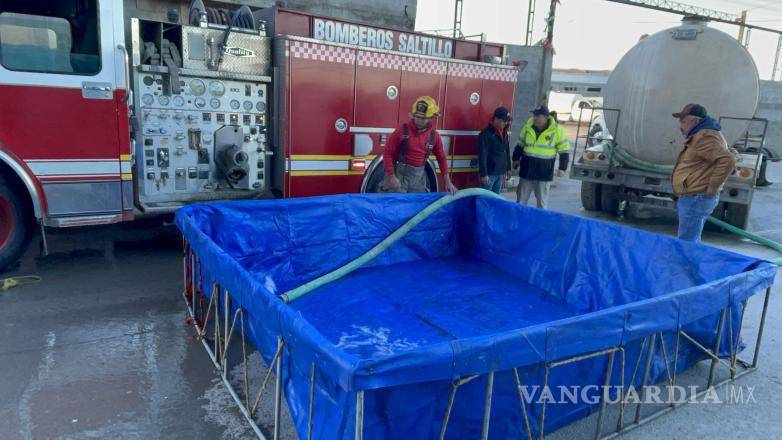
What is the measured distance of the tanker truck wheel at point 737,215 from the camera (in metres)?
8.17

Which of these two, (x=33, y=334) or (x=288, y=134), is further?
(x=288, y=134)

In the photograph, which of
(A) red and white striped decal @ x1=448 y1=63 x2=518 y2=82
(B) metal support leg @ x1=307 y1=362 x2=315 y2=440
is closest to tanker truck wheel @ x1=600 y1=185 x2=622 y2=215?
(A) red and white striped decal @ x1=448 y1=63 x2=518 y2=82

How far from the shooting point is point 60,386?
3.47 metres

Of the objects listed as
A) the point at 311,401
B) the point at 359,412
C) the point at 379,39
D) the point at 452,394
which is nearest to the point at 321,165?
the point at 379,39

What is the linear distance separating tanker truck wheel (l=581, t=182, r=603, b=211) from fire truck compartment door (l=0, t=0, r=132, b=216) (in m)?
7.19

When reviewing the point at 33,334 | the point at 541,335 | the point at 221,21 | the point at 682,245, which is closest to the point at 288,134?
the point at 221,21

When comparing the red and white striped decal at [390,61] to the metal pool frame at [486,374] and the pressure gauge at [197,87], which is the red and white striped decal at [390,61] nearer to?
the pressure gauge at [197,87]

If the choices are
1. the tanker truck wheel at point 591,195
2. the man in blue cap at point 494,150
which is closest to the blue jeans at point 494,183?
the man in blue cap at point 494,150

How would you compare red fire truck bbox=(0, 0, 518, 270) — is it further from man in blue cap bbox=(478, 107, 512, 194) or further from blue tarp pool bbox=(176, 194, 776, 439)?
blue tarp pool bbox=(176, 194, 776, 439)

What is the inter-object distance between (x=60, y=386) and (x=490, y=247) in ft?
12.8

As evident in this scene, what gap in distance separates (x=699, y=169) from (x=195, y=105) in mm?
4912

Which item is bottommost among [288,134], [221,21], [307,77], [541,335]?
[541,335]

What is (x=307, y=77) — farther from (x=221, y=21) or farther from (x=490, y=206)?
(x=490, y=206)

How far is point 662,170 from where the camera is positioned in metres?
8.17
